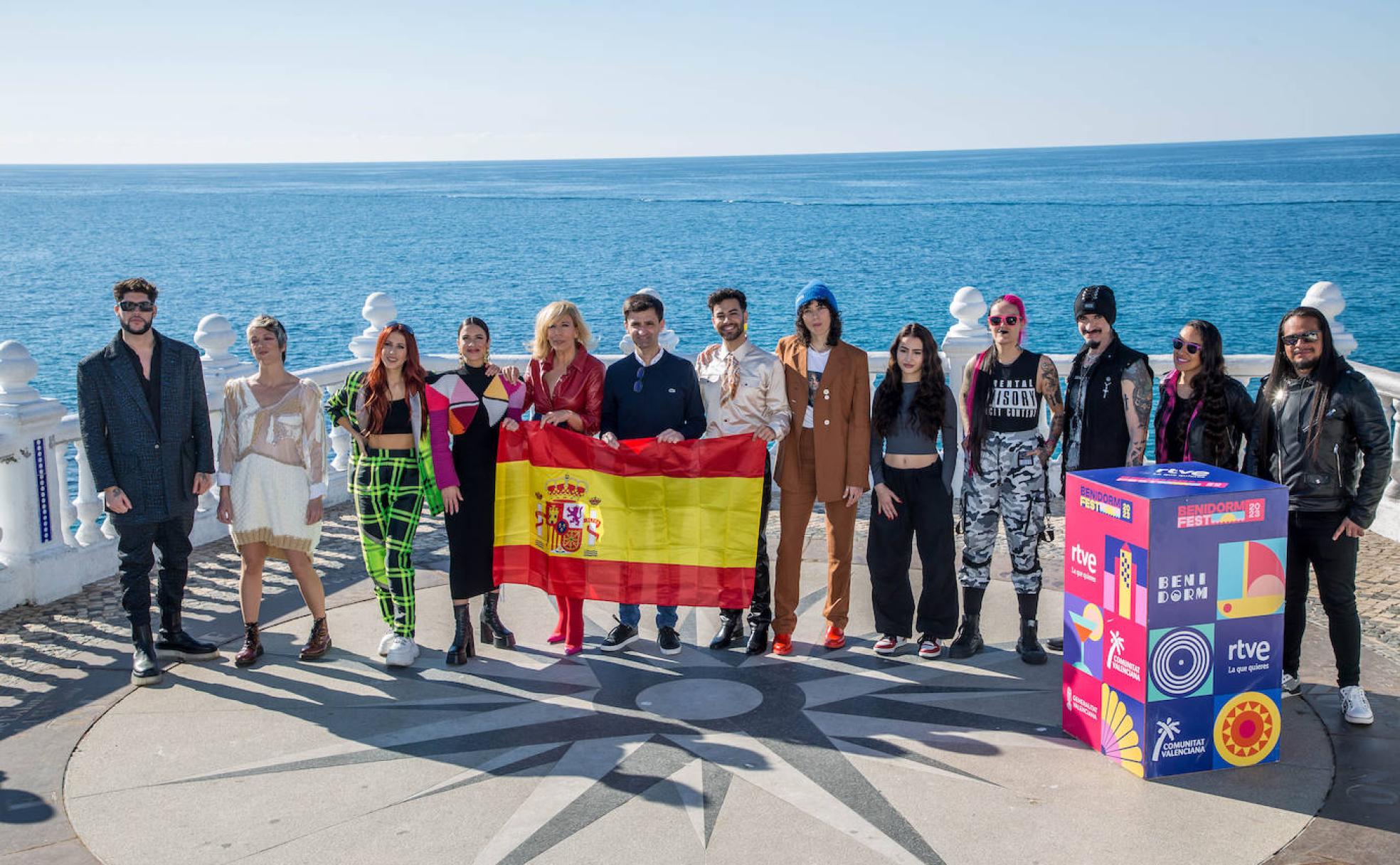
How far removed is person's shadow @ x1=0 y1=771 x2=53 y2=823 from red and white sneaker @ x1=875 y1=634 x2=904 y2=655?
4.05 m

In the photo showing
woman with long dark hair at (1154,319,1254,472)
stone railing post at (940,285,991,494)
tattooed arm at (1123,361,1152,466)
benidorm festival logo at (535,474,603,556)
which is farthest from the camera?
stone railing post at (940,285,991,494)

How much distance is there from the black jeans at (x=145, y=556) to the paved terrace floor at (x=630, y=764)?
0.41m

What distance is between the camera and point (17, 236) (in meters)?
102

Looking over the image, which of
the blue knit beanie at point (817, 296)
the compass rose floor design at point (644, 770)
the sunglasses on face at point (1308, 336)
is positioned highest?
the blue knit beanie at point (817, 296)

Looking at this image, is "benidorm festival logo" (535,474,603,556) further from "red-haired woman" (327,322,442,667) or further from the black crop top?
the black crop top

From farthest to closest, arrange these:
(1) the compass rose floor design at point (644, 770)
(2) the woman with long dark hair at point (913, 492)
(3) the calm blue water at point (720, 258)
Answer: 1. (3) the calm blue water at point (720, 258)
2. (2) the woman with long dark hair at point (913, 492)
3. (1) the compass rose floor design at point (644, 770)

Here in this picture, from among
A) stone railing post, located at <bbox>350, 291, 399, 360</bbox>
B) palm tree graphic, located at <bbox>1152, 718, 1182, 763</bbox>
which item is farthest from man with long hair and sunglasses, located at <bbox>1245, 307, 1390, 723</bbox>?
stone railing post, located at <bbox>350, 291, 399, 360</bbox>

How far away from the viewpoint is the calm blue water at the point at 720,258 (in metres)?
56.0

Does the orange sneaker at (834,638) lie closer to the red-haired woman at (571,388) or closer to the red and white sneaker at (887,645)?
the red and white sneaker at (887,645)

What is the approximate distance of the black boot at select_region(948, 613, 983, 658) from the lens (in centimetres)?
684

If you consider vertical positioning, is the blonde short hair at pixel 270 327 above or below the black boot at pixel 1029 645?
above

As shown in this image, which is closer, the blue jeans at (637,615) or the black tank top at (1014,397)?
the black tank top at (1014,397)

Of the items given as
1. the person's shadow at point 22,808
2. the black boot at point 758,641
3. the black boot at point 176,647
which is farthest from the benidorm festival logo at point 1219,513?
the black boot at point 176,647

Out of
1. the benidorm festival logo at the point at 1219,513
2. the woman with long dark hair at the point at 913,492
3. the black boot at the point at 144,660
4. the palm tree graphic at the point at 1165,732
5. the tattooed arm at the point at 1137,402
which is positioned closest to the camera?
the benidorm festival logo at the point at 1219,513
